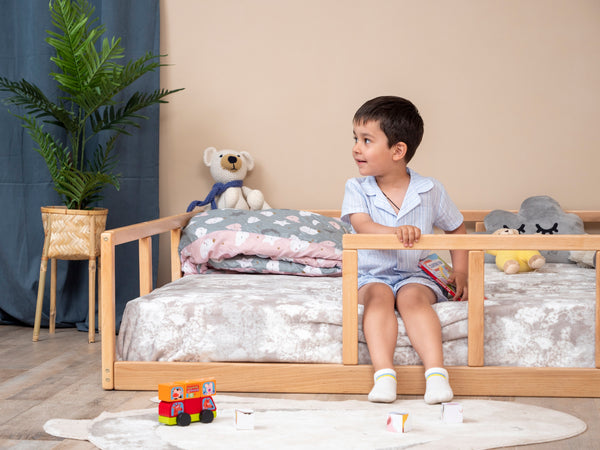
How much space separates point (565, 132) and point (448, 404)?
5.05 ft

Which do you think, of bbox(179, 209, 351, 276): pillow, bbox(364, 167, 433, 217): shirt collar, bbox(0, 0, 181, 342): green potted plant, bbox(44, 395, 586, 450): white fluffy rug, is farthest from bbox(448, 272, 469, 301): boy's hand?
bbox(0, 0, 181, 342): green potted plant

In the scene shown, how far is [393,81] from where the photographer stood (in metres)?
2.69

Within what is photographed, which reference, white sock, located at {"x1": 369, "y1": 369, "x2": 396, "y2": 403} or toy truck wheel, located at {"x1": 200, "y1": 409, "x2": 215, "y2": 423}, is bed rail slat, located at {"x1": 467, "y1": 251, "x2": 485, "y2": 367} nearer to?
white sock, located at {"x1": 369, "y1": 369, "x2": 396, "y2": 403}

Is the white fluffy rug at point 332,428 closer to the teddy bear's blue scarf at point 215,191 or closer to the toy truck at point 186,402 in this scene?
the toy truck at point 186,402

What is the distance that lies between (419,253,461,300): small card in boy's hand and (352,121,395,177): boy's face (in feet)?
0.89

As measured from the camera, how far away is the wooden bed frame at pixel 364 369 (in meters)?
1.63

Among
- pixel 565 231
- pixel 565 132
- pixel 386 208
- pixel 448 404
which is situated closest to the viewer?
pixel 448 404

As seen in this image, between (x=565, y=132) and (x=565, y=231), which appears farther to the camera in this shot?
(x=565, y=132)

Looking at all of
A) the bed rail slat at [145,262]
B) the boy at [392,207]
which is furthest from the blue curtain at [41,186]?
the boy at [392,207]

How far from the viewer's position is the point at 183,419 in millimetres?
1414

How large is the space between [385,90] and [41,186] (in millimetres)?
1318

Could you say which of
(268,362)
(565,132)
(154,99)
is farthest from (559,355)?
(154,99)

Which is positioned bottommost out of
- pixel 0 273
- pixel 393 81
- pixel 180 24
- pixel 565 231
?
pixel 0 273

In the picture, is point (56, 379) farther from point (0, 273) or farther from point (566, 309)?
point (566, 309)
